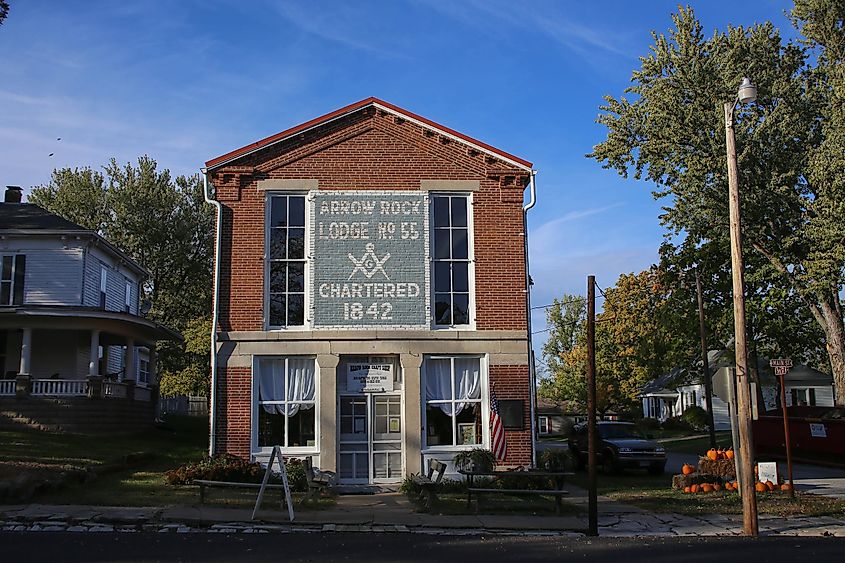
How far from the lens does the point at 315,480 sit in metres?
16.7

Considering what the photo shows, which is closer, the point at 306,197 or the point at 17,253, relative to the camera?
the point at 306,197

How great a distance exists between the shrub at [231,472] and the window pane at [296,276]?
12.7 ft

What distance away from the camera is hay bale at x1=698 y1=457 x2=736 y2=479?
20.2 metres

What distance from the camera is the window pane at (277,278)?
63.4ft

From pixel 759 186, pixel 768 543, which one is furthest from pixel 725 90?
pixel 768 543

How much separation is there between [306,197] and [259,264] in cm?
192

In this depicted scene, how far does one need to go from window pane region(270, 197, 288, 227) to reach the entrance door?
424cm

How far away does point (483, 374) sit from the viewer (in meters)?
19.3

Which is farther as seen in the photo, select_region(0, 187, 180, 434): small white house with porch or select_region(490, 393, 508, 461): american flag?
select_region(0, 187, 180, 434): small white house with porch

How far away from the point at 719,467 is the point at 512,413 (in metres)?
5.42

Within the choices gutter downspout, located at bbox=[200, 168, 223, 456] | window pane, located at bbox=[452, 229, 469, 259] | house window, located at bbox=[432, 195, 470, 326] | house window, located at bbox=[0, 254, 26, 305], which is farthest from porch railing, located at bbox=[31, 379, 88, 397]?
window pane, located at bbox=[452, 229, 469, 259]

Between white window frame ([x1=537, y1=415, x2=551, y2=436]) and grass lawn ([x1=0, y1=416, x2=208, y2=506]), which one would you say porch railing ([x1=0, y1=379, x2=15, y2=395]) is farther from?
white window frame ([x1=537, y1=415, x2=551, y2=436])

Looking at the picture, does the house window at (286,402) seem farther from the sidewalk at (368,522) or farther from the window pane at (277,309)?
the sidewalk at (368,522)

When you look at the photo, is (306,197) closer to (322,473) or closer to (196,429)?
(322,473)
